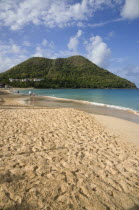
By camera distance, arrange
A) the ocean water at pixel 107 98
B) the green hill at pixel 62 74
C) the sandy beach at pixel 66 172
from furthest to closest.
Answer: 1. the green hill at pixel 62 74
2. the ocean water at pixel 107 98
3. the sandy beach at pixel 66 172

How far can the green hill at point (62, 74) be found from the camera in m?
118

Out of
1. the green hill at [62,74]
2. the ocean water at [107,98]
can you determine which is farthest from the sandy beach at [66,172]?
the green hill at [62,74]

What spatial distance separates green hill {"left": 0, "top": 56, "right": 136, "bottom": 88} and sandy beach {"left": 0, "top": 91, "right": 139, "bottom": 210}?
106133 millimetres

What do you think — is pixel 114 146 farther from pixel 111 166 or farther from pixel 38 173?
pixel 38 173

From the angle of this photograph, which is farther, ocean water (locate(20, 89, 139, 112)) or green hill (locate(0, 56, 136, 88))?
green hill (locate(0, 56, 136, 88))

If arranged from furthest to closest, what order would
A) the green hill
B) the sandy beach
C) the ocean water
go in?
the green hill → the ocean water → the sandy beach

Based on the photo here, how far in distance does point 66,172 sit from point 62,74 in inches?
5446

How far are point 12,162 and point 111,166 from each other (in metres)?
2.94

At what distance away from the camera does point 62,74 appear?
138 m

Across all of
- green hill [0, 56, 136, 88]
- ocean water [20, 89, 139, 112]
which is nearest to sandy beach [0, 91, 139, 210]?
ocean water [20, 89, 139, 112]

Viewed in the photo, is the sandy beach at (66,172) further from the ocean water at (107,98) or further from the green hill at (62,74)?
the green hill at (62,74)

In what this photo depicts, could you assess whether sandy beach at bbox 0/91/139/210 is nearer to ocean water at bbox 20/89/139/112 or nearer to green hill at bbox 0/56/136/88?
ocean water at bbox 20/89/139/112

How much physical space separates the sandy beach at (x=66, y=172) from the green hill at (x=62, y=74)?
10613cm

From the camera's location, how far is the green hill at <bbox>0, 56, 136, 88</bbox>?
117938 mm
